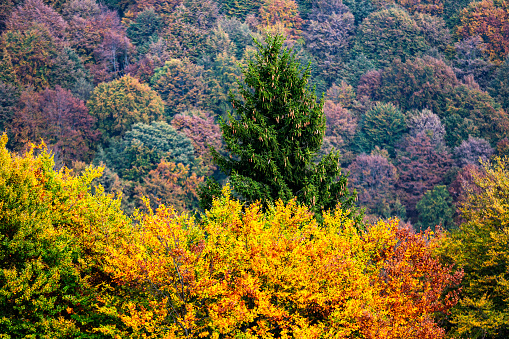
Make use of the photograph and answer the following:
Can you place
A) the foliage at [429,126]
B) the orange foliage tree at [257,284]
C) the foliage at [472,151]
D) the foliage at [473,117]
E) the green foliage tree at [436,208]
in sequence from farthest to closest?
Answer: the foliage at [429,126] < the foliage at [473,117] < the foliage at [472,151] < the green foliage tree at [436,208] < the orange foliage tree at [257,284]

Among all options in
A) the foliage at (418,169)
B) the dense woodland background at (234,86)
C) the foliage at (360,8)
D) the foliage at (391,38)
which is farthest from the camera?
the foliage at (360,8)

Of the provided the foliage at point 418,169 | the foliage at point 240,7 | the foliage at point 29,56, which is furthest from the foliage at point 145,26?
the foliage at point 418,169

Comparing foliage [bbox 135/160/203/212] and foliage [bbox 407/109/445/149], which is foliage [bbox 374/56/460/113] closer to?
foliage [bbox 407/109/445/149]

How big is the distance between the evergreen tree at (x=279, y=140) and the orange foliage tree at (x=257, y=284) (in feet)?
19.9

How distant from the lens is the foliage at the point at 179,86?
7775cm

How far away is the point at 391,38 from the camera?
292 feet

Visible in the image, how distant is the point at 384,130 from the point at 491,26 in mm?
26832

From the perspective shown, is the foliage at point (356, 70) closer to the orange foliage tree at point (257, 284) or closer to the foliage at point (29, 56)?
the foliage at point (29, 56)

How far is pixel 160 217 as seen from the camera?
1328 cm

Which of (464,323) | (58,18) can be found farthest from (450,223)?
(58,18)

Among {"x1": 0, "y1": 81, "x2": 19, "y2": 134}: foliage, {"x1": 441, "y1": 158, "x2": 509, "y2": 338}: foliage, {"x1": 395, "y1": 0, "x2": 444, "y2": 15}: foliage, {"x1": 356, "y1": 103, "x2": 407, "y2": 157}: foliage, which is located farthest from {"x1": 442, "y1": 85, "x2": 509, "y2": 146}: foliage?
{"x1": 0, "y1": 81, "x2": 19, "y2": 134}: foliage

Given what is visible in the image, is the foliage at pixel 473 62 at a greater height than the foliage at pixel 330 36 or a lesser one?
lesser

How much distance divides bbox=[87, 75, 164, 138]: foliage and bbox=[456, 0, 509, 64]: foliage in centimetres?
5472

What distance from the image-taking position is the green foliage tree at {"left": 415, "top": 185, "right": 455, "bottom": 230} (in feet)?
195
